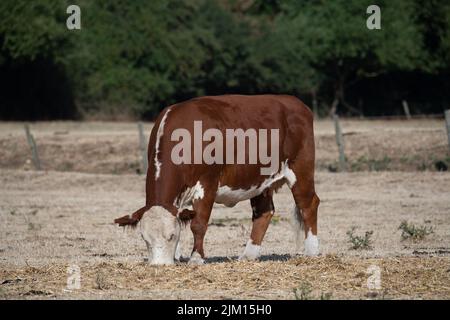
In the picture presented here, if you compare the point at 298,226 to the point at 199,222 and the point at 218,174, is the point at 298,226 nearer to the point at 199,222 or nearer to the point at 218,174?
the point at 218,174

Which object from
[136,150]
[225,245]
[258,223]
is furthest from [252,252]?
[136,150]

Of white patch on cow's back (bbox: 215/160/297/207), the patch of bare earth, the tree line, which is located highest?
the tree line

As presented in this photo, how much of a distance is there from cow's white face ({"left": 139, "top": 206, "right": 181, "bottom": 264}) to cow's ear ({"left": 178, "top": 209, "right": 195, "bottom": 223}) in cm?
16

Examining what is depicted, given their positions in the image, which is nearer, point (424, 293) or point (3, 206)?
point (424, 293)

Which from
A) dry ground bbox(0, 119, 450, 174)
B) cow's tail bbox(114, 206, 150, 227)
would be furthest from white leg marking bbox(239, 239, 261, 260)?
dry ground bbox(0, 119, 450, 174)

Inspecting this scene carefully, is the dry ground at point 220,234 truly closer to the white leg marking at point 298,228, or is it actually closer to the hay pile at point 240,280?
the hay pile at point 240,280

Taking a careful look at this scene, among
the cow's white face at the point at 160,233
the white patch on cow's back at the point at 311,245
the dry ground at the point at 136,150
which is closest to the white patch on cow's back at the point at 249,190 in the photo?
the white patch on cow's back at the point at 311,245

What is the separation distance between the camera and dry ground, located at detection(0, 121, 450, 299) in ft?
32.5

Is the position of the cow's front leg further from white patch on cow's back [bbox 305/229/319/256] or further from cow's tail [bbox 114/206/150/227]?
white patch on cow's back [bbox 305/229/319/256]

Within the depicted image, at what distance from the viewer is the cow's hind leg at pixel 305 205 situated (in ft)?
41.3

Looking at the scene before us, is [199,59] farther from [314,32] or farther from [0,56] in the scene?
[0,56]

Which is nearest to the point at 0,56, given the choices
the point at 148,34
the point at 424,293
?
the point at 148,34
